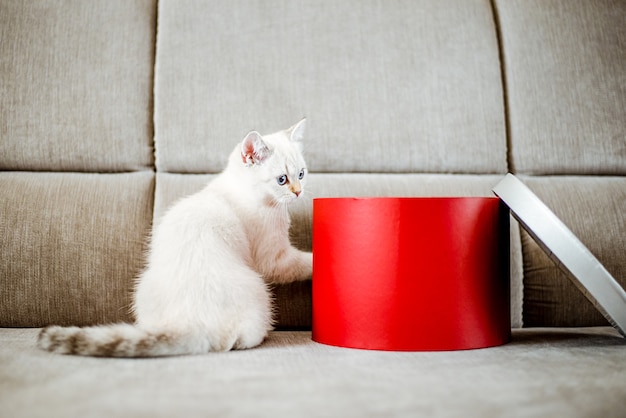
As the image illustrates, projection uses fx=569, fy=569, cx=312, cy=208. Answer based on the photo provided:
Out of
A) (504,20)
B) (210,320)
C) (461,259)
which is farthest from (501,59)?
(210,320)

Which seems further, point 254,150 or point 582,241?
point 582,241

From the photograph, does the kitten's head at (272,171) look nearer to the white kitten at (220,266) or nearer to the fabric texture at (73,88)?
the white kitten at (220,266)

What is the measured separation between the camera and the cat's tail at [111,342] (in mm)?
930

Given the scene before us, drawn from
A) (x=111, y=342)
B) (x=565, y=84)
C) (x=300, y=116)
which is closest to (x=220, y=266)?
(x=111, y=342)

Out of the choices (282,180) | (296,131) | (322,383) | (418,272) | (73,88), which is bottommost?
(322,383)

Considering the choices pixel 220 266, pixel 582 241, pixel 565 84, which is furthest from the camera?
pixel 565 84

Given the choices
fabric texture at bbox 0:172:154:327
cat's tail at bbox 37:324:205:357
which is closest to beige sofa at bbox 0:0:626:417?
fabric texture at bbox 0:172:154:327

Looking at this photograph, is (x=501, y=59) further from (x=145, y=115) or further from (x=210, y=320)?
(x=210, y=320)

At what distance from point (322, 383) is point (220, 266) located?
350mm

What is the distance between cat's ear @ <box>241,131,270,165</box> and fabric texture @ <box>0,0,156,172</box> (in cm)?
32

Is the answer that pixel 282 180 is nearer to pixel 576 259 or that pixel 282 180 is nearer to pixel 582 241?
pixel 576 259

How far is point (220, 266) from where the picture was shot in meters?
1.07

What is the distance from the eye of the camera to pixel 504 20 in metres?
1.55

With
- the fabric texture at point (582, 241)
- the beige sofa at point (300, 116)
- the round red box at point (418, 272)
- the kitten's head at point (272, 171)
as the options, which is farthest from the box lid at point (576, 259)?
the kitten's head at point (272, 171)
